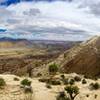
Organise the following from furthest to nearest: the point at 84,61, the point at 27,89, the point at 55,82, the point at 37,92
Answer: the point at 84,61, the point at 55,82, the point at 37,92, the point at 27,89

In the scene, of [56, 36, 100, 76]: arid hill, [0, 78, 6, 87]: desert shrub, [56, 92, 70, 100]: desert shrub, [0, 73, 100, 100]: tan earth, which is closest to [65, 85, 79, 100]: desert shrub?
[56, 92, 70, 100]: desert shrub

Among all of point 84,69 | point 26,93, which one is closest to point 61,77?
point 26,93

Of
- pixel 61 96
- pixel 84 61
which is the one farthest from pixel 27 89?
pixel 84 61

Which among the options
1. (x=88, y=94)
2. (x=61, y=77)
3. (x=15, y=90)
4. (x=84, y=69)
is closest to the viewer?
(x=15, y=90)

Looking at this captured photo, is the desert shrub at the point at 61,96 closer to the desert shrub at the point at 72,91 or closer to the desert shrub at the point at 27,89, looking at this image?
the desert shrub at the point at 72,91

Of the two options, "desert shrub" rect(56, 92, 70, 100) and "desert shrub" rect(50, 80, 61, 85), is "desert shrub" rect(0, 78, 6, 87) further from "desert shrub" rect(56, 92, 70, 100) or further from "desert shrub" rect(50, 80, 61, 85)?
"desert shrub" rect(50, 80, 61, 85)

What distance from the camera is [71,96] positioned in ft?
159

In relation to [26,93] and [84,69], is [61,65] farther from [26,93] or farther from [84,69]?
[26,93]

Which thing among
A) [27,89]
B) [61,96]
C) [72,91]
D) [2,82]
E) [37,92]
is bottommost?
[61,96]

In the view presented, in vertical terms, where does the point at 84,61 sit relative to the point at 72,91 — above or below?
below

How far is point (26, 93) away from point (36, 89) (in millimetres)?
2245

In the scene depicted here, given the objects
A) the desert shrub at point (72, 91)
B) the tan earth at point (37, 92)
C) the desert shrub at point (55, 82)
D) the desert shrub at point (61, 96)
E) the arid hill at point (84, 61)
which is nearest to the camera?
the tan earth at point (37, 92)

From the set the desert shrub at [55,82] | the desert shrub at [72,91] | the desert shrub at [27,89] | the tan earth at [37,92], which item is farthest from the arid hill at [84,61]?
the desert shrub at [27,89]

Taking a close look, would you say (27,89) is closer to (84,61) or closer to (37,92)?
(37,92)
